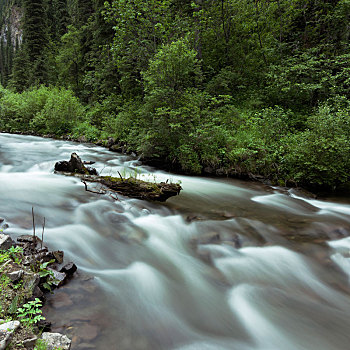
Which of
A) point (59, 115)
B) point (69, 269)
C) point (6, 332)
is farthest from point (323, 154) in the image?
point (59, 115)

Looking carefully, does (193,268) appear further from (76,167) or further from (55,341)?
(76,167)

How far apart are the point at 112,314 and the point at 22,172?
657 centimetres

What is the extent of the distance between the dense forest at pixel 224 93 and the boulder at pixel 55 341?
6642 millimetres

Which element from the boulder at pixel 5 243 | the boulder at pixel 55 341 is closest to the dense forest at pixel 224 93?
the boulder at pixel 5 243

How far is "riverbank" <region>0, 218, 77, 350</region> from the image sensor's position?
149cm

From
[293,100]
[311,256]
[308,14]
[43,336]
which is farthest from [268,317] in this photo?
[308,14]

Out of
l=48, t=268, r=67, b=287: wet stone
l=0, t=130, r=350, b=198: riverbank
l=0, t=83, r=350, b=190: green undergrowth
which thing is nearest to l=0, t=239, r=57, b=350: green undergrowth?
l=48, t=268, r=67, b=287: wet stone

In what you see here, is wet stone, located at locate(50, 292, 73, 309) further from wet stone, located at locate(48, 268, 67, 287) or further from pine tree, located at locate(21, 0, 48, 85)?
pine tree, located at locate(21, 0, 48, 85)

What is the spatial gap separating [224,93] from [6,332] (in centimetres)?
1266

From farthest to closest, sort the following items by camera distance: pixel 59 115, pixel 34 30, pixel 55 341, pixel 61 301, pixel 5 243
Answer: pixel 34 30
pixel 59 115
pixel 5 243
pixel 61 301
pixel 55 341

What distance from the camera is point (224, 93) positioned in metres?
12.4

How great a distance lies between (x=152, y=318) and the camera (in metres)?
2.41

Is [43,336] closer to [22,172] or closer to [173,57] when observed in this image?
[22,172]

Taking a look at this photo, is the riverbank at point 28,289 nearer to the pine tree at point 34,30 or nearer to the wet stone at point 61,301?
the wet stone at point 61,301
